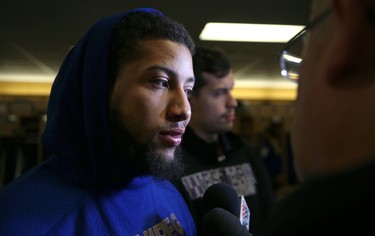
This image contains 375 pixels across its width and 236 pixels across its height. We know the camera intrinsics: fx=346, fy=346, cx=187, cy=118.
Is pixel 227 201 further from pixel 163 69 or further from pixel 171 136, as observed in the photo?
pixel 163 69

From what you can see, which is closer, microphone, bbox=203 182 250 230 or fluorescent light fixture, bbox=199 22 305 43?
microphone, bbox=203 182 250 230

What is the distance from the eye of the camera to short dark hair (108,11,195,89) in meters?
0.77

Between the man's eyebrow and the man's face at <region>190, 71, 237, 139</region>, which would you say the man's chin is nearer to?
the man's eyebrow

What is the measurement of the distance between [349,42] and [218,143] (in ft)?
3.91

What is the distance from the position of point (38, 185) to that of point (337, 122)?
23.7 inches

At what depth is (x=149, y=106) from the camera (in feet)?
2.40

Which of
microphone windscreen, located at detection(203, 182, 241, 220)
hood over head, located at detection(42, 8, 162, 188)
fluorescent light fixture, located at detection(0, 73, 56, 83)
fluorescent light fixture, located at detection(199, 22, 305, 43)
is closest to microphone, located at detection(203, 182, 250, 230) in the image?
microphone windscreen, located at detection(203, 182, 241, 220)

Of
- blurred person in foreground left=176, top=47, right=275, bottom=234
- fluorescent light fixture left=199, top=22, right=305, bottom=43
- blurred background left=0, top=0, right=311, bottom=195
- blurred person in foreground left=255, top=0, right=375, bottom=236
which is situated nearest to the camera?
blurred person in foreground left=255, top=0, right=375, bottom=236

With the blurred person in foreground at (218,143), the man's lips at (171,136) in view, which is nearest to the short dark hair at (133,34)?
the man's lips at (171,136)

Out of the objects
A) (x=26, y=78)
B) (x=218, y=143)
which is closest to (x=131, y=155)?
(x=218, y=143)

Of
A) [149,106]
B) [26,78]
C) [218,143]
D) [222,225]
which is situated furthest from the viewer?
[26,78]

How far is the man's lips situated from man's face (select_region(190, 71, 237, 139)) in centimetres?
71

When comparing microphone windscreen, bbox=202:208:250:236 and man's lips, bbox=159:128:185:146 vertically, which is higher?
man's lips, bbox=159:128:185:146

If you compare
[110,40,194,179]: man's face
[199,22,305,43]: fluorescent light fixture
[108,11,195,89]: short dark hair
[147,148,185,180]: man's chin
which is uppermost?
[199,22,305,43]: fluorescent light fixture
